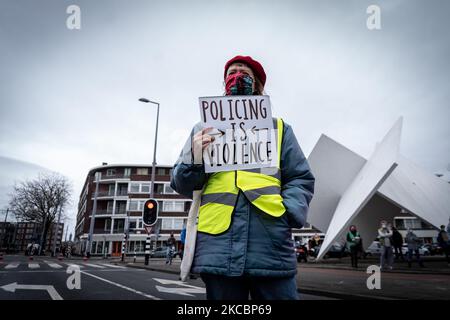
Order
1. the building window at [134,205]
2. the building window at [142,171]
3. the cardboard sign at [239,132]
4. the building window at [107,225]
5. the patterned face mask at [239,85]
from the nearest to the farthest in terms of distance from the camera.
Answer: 1. the cardboard sign at [239,132]
2. the patterned face mask at [239,85]
3. the building window at [134,205]
4. the building window at [107,225]
5. the building window at [142,171]

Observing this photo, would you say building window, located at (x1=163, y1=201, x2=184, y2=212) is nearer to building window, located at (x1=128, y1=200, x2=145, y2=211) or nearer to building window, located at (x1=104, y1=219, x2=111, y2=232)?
building window, located at (x1=128, y1=200, x2=145, y2=211)

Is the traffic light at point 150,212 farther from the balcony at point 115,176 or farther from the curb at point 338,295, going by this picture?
the balcony at point 115,176

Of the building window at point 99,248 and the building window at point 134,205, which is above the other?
the building window at point 134,205

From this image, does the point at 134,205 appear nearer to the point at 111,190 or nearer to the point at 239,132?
the point at 111,190

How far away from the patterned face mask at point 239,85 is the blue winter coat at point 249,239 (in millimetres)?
467

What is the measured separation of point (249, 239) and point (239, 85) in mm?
884

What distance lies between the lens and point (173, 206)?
2124 inches

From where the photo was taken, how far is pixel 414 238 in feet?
46.3

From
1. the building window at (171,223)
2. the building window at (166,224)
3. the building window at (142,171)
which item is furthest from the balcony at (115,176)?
the building window at (171,223)

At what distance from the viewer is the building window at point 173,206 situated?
53.8 meters

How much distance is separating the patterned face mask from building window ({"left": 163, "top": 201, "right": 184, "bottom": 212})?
175 ft

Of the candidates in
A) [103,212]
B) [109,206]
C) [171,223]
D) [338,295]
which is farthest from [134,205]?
[338,295]
